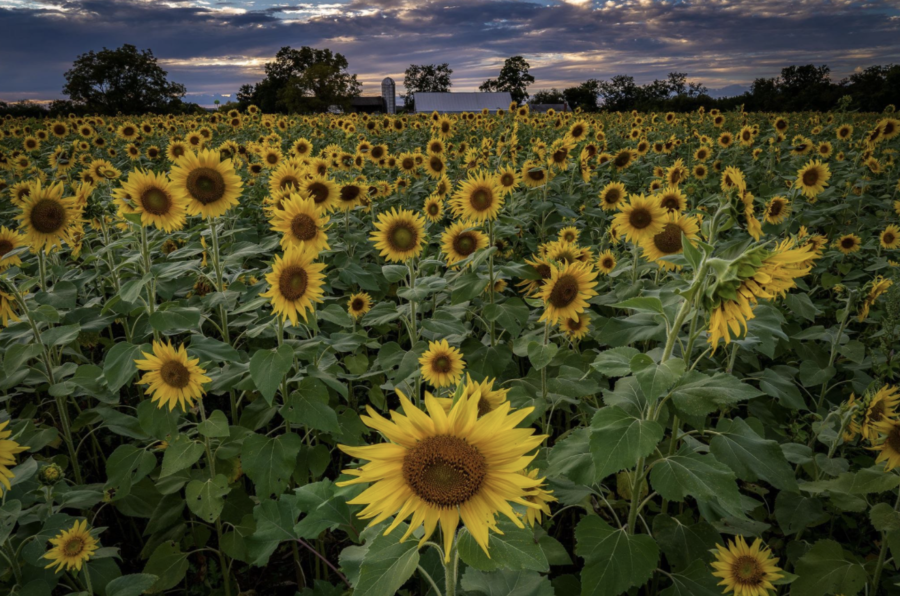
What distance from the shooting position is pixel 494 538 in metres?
1.34

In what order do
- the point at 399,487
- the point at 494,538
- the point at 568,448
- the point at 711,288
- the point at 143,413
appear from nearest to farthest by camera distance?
the point at 399,487 < the point at 494,538 < the point at 711,288 < the point at 568,448 < the point at 143,413

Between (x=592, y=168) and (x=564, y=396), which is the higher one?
(x=592, y=168)

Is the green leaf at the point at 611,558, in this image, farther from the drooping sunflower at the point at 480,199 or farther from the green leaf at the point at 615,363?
the drooping sunflower at the point at 480,199

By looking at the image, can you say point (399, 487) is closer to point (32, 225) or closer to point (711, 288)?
point (711, 288)

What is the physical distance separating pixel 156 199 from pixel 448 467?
267cm

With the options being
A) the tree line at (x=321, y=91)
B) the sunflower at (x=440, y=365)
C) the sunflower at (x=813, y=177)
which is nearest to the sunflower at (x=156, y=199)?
the sunflower at (x=440, y=365)

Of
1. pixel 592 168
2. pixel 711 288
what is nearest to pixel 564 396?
pixel 711 288

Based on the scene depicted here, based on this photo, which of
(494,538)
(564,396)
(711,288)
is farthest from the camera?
(564,396)

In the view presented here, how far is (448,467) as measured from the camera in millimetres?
1167

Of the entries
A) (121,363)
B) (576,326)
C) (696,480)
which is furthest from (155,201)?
(696,480)

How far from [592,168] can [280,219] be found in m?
6.15

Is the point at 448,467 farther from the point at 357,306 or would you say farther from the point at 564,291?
the point at 357,306

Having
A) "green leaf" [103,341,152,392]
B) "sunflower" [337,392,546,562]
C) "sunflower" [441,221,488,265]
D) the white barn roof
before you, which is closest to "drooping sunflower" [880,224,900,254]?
"sunflower" [441,221,488,265]

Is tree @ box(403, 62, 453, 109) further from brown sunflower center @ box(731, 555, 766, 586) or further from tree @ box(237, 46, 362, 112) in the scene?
brown sunflower center @ box(731, 555, 766, 586)
